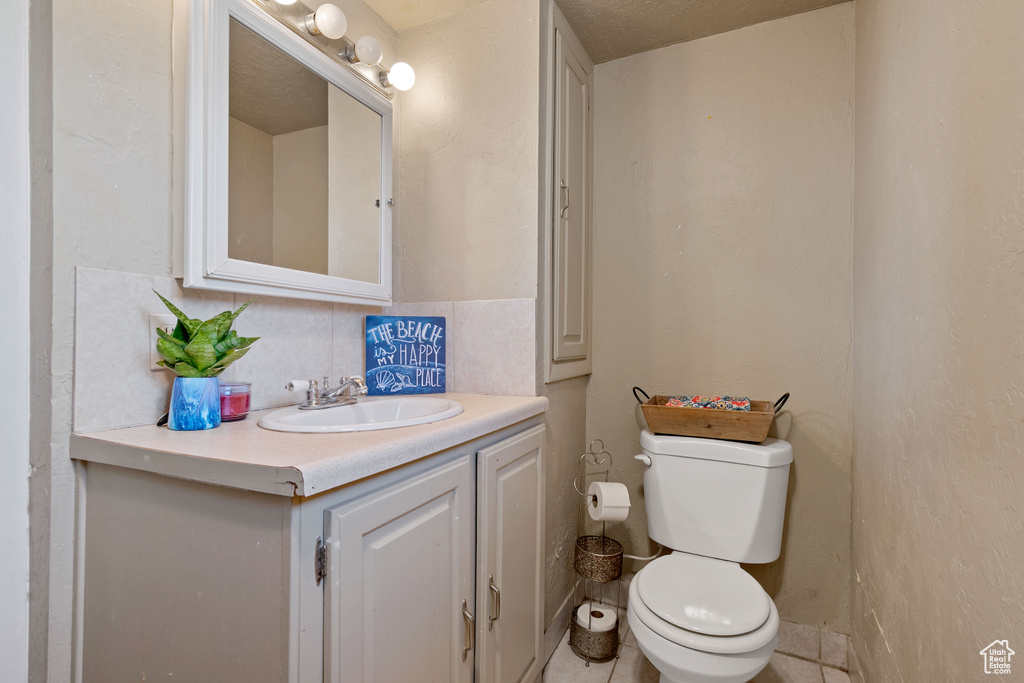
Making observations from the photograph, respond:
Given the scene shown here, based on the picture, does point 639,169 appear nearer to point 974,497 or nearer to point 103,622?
point 974,497

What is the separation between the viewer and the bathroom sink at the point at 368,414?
93cm

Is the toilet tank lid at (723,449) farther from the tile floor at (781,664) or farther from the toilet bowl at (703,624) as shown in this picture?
the tile floor at (781,664)

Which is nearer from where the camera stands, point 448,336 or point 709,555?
point 709,555

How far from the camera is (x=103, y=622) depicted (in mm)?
831

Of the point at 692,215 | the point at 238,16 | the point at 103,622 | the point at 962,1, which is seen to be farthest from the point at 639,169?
the point at 103,622

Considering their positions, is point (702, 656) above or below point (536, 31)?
below

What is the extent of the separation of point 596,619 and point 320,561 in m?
1.29

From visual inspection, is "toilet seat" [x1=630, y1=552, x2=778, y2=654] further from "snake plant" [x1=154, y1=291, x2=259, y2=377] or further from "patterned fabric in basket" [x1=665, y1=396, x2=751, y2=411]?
"snake plant" [x1=154, y1=291, x2=259, y2=377]

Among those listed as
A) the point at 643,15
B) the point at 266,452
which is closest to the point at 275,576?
the point at 266,452

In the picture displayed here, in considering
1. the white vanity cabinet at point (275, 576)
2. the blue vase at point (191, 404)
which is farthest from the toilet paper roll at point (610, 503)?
the blue vase at point (191, 404)

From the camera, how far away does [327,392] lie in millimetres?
1257

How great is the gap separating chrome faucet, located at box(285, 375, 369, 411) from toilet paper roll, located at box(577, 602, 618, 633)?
43.3 inches

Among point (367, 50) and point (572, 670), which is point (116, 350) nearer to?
point (367, 50)

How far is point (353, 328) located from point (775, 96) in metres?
1.70
